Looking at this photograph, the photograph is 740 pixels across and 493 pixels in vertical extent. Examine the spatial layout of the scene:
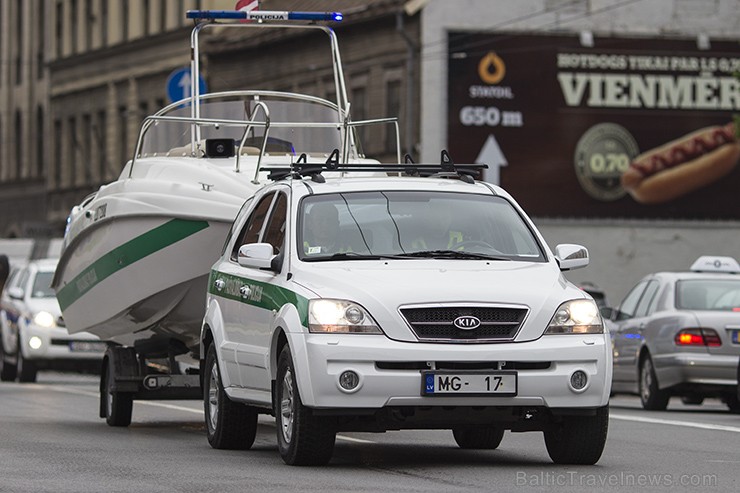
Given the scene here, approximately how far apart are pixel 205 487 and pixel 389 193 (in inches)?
123

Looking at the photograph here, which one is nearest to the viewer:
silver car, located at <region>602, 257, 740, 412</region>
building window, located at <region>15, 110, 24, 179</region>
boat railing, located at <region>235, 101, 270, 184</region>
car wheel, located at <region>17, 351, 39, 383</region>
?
boat railing, located at <region>235, 101, 270, 184</region>

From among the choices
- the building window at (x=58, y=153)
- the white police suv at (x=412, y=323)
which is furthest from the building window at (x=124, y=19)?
the white police suv at (x=412, y=323)

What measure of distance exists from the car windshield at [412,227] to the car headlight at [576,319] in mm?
823

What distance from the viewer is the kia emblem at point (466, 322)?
39.0ft

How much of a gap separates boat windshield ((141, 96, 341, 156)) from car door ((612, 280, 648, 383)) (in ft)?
20.0

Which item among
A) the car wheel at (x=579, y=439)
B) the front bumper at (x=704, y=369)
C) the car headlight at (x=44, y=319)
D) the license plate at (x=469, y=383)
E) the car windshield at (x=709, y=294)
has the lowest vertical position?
the car headlight at (x=44, y=319)

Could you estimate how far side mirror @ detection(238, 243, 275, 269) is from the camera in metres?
12.9

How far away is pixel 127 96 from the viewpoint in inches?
2628

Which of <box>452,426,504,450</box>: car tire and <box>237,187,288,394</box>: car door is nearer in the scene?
<box>237,187,288,394</box>: car door

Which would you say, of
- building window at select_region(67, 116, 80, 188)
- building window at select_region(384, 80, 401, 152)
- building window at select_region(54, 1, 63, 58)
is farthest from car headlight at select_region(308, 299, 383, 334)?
building window at select_region(54, 1, 63, 58)

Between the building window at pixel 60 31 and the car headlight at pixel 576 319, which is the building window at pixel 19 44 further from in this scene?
the car headlight at pixel 576 319

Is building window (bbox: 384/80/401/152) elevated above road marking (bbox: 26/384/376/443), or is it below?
above

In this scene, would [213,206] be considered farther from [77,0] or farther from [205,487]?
[77,0]

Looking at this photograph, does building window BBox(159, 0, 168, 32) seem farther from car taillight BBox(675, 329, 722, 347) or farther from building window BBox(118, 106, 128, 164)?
car taillight BBox(675, 329, 722, 347)
